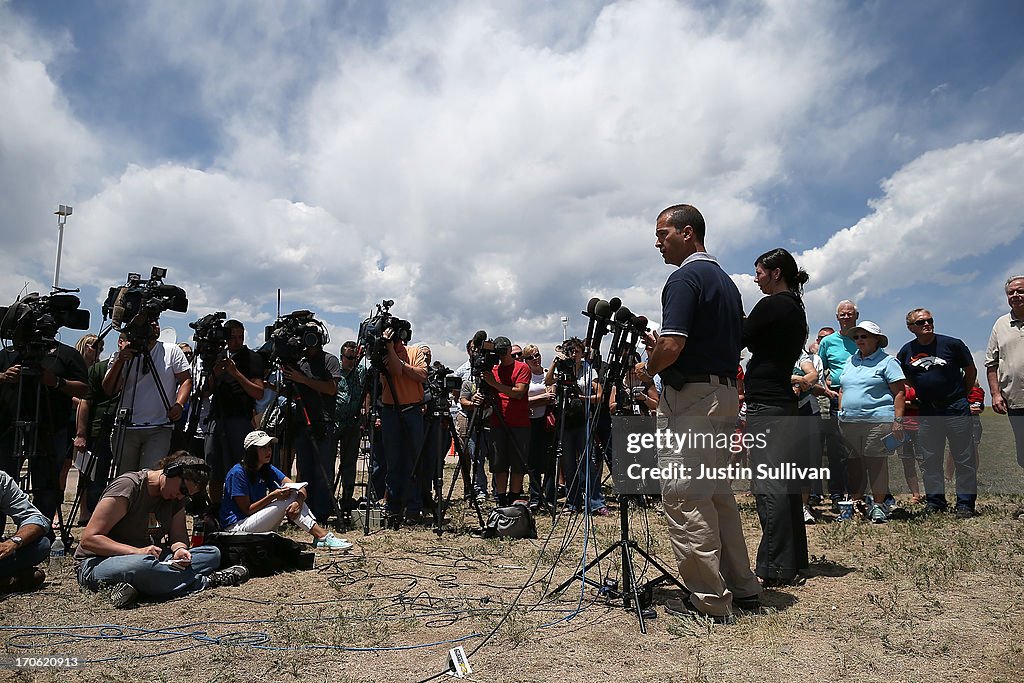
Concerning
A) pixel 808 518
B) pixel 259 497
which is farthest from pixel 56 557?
pixel 808 518

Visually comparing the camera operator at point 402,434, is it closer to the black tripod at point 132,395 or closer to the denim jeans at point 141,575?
the black tripod at point 132,395

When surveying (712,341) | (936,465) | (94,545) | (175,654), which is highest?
(712,341)

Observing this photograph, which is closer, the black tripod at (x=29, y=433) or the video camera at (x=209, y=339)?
the black tripod at (x=29, y=433)

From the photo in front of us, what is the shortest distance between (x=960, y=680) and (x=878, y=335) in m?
4.18

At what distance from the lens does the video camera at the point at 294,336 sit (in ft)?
19.7

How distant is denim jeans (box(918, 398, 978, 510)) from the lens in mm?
6281

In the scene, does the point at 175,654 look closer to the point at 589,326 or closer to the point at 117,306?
the point at 589,326

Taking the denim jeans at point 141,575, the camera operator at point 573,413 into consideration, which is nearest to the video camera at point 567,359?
the camera operator at point 573,413

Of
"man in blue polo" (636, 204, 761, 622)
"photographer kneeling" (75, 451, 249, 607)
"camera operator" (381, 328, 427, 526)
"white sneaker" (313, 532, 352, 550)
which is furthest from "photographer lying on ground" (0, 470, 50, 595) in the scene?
"man in blue polo" (636, 204, 761, 622)

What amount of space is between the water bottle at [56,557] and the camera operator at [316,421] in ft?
6.21

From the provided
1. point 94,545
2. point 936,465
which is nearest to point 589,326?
point 94,545

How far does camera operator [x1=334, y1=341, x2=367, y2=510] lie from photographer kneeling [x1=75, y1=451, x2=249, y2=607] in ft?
8.10

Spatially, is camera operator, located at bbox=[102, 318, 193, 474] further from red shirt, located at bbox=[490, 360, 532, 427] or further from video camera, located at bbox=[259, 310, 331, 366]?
red shirt, located at bbox=[490, 360, 532, 427]

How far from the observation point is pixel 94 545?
4133 millimetres
